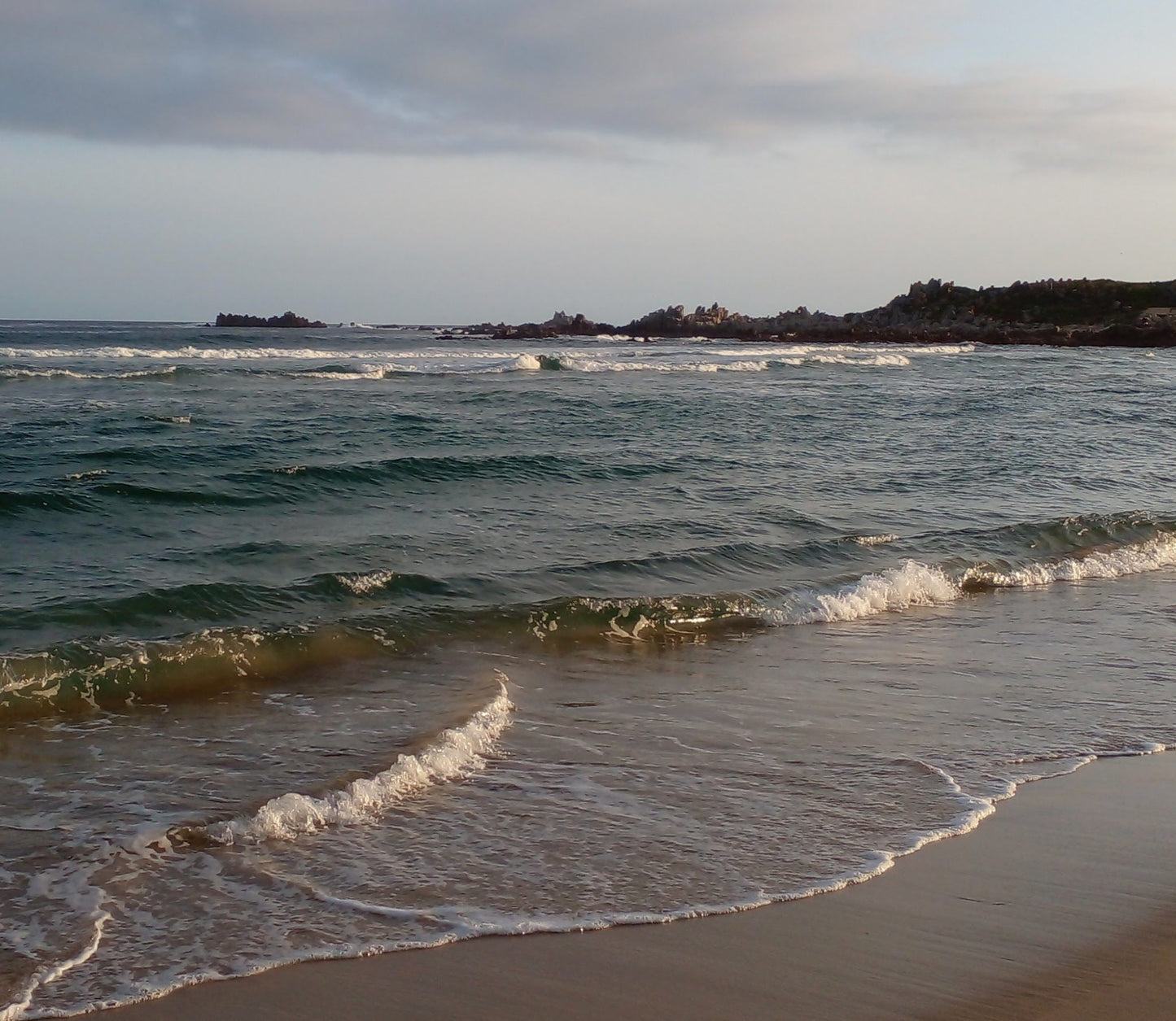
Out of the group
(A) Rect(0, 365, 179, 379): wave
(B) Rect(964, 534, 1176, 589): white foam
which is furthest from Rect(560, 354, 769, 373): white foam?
(B) Rect(964, 534, 1176, 589): white foam

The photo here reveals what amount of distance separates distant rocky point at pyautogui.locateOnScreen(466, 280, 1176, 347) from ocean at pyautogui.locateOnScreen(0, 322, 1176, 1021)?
4750 cm

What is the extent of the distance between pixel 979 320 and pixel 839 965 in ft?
231

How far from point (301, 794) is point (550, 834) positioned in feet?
3.64

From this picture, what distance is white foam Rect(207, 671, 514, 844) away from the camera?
15.1ft

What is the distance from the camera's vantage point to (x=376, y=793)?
16.4ft

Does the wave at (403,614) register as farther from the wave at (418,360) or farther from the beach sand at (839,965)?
the wave at (418,360)

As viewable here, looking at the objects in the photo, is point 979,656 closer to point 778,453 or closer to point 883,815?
point 883,815

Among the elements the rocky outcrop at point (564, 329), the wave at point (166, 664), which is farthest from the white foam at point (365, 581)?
the rocky outcrop at point (564, 329)

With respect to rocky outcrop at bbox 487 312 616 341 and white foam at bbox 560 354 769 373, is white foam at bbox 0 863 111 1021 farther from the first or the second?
rocky outcrop at bbox 487 312 616 341

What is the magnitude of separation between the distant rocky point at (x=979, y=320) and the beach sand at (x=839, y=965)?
198ft

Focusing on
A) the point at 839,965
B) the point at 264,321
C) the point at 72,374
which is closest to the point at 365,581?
the point at 839,965

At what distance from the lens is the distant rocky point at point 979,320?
6150cm

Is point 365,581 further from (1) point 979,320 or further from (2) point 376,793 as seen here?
(1) point 979,320

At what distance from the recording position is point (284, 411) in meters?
20.2
